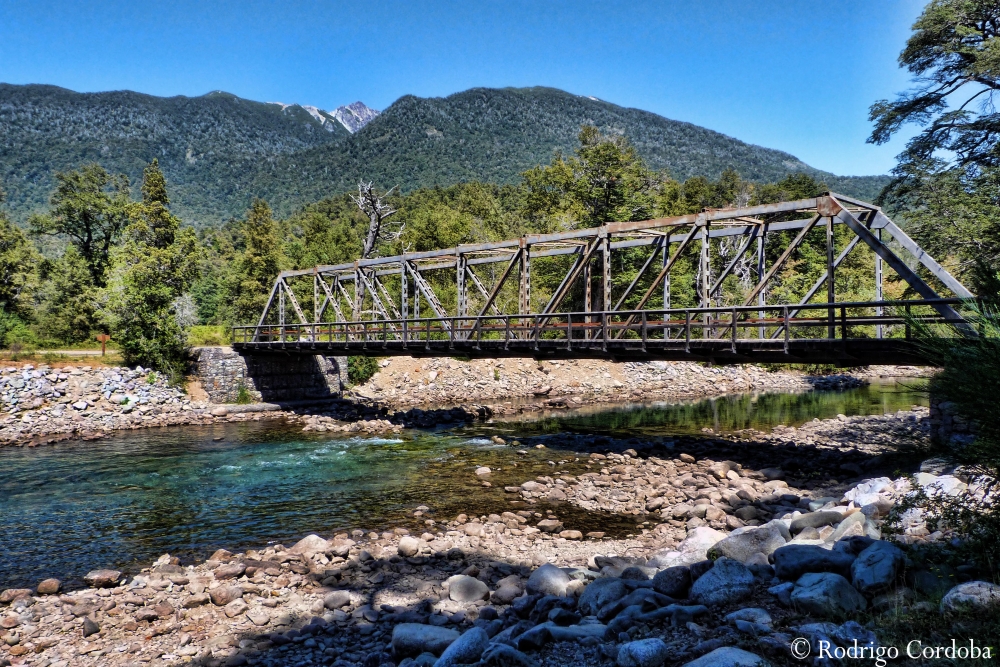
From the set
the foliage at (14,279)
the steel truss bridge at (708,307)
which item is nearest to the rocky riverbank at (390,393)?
the steel truss bridge at (708,307)

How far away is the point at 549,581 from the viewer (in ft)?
28.1

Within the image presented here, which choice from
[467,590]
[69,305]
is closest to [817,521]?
[467,590]

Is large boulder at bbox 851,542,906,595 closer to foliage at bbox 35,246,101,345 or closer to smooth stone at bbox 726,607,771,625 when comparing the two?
smooth stone at bbox 726,607,771,625

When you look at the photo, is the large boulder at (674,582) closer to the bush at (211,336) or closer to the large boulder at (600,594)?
the large boulder at (600,594)

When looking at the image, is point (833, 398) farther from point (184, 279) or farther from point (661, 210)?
point (184, 279)

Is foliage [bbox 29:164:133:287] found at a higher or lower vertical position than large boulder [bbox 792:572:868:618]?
higher

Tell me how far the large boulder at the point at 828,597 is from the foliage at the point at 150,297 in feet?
102

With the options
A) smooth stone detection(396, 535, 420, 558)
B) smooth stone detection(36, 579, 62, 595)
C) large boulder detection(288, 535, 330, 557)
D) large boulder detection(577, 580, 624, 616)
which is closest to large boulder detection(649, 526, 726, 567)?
large boulder detection(577, 580, 624, 616)

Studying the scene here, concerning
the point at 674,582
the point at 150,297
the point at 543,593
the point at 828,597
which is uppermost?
the point at 150,297

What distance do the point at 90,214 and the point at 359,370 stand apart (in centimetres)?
2046

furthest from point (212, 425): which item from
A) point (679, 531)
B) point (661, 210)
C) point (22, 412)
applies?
point (661, 210)

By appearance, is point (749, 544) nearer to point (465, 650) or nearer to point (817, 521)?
point (817, 521)

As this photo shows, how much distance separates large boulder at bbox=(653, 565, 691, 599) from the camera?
7.46 m

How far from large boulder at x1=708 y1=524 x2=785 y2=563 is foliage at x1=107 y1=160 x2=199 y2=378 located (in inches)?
1147
